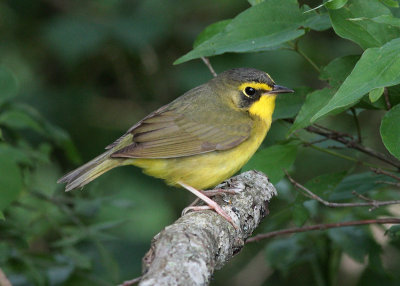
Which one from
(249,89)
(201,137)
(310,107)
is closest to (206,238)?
(310,107)

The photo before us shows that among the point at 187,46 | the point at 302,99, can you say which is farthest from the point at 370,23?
the point at 187,46

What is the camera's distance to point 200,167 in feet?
14.2

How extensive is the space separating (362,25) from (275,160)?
0.97 m

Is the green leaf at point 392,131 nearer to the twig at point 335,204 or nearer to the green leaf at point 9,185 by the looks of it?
the twig at point 335,204

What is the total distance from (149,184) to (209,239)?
4.54m

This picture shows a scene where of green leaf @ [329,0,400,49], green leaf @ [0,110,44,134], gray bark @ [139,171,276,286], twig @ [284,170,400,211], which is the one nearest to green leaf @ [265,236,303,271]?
gray bark @ [139,171,276,286]

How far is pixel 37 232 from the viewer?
501 cm

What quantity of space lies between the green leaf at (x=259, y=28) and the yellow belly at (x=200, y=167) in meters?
0.99

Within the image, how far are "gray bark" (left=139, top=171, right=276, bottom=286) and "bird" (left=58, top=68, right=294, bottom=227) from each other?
0.71ft

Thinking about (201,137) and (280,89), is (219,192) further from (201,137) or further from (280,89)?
(280,89)

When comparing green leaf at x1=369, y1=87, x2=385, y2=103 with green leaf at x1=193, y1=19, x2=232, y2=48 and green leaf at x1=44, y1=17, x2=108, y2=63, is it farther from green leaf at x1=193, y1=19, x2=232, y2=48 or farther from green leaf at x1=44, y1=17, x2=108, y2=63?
green leaf at x1=44, y1=17, x2=108, y2=63

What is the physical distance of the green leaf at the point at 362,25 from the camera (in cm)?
328

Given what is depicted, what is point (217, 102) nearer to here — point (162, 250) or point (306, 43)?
point (162, 250)

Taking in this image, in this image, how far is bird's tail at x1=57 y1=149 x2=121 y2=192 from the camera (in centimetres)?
407
